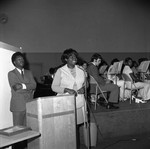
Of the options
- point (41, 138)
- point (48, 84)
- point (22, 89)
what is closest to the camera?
point (41, 138)

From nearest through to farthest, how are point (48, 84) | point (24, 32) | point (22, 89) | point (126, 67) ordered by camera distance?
point (22, 89) < point (126, 67) < point (48, 84) < point (24, 32)

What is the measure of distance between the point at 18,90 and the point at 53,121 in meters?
0.84

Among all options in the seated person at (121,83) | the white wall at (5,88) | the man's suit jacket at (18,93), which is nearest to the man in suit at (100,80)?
the seated person at (121,83)

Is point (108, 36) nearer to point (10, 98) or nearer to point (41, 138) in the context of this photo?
point (10, 98)

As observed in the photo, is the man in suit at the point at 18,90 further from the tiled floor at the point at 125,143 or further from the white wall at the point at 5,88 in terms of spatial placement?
the tiled floor at the point at 125,143

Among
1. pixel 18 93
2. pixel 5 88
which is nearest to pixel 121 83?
pixel 18 93

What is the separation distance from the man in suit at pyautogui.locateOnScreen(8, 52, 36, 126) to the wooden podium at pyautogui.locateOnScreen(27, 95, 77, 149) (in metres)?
0.58

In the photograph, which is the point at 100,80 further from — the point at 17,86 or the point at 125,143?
the point at 17,86

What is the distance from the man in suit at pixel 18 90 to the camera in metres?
2.63

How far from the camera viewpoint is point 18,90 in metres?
2.65

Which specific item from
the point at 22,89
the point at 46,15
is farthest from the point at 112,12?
the point at 22,89

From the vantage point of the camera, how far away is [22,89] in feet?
8.82

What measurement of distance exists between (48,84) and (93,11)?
3767 mm

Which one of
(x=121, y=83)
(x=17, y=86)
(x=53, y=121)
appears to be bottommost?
(x=53, y=121)
